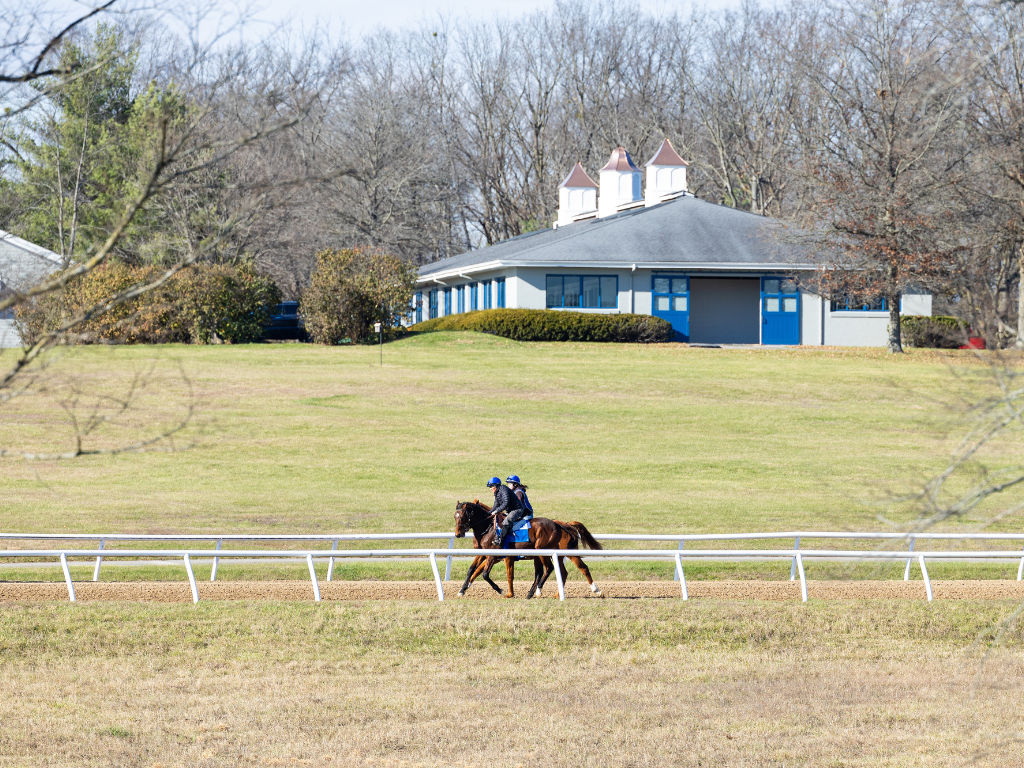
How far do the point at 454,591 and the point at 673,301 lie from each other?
27883mm

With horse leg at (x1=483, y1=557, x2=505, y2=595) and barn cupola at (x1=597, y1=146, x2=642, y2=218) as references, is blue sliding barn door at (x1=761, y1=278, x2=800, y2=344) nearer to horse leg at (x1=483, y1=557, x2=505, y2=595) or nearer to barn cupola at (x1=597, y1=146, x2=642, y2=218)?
barn cupola at (x1=597, y1=146, x2=642, y2=218)

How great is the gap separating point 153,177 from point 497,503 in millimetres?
9176

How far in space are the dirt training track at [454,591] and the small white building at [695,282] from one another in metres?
25.8

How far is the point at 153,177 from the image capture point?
513cm

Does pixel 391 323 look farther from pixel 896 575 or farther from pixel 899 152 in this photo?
pixel 896 575

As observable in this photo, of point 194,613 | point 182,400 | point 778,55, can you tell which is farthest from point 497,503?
point 778,55

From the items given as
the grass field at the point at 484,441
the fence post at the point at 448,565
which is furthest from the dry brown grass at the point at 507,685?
the grass field at the point at 484,441

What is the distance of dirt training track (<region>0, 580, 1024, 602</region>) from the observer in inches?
580

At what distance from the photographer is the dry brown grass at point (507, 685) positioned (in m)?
10.2

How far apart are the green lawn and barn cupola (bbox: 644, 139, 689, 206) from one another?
44.7 feet

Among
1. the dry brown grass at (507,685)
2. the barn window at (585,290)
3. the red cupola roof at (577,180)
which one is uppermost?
the red cupola roof at (577,180)

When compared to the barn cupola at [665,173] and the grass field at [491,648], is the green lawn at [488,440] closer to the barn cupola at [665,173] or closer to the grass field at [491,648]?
the grass field at [491,648]

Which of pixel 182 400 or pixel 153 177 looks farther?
pixel 182 400

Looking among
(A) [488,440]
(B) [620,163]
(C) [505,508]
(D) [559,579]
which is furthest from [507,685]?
(B) [620,163]
